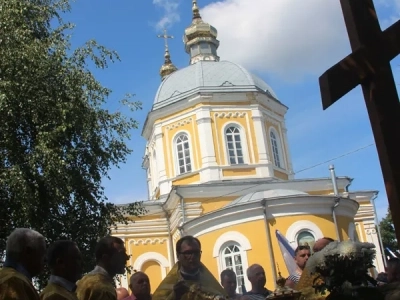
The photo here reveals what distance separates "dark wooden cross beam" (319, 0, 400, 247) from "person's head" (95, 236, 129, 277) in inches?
75.1

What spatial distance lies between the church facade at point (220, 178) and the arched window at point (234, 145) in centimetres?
5

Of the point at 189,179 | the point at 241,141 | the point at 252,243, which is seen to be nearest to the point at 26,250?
the point at 252,243

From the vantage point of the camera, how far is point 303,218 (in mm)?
21391

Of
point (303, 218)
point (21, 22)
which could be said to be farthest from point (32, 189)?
point (303, 218)

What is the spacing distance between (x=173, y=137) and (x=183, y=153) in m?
1.02

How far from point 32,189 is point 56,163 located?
0.77 meters

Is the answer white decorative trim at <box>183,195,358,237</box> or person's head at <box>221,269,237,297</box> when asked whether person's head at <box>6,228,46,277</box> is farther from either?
white decorative trim at <box>183,195,358,237</box>

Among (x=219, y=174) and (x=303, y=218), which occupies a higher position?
(x=219, y=174)

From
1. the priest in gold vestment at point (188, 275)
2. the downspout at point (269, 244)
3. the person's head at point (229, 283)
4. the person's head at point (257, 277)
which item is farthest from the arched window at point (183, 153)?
the priest in gold vestment at point (188, 275)

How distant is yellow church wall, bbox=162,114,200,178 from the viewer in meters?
26.0

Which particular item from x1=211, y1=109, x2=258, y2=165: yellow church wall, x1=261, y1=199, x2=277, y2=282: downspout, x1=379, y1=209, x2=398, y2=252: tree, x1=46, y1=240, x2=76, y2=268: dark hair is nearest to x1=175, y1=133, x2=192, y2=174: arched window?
x1=211, y1=109, x2=258, y2=165: yellow church wall

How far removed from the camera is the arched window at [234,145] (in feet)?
84.7

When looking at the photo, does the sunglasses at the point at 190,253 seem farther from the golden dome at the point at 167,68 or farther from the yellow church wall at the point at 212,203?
the golden dome at the point at 167,68

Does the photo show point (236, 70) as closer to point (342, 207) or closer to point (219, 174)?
point (219, 174)
